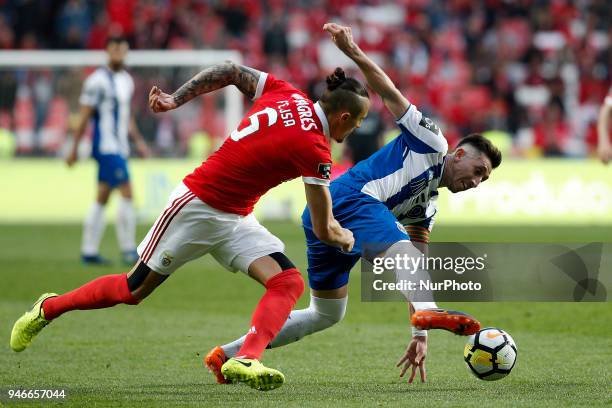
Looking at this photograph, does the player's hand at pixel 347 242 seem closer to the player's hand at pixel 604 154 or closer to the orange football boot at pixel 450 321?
the orange football boot at pixel 450 321

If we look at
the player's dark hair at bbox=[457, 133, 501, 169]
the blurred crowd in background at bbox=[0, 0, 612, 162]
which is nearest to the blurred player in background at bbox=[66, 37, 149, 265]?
the player's dark hair at bbox=[457, 133, 501, 169]

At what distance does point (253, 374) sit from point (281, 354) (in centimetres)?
216

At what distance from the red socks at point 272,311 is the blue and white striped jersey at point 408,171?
0.77m

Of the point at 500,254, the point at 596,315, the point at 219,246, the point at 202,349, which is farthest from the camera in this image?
the point at 500,254

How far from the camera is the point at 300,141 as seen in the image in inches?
233

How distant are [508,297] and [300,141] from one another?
18.9 feet

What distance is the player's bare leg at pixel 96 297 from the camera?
637 cm

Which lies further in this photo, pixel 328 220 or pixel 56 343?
pixel 56 343

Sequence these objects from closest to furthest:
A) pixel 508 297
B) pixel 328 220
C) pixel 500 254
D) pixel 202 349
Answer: pixel 328 220
pixel 202 349
pixel 508 297
pixel 500 254

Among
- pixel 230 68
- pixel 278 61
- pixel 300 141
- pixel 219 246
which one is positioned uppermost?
pixel 278 61

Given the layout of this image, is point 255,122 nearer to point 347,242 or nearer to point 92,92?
point 347,242

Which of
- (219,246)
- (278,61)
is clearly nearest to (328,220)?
(219,246)

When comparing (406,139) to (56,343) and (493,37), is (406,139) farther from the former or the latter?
(493,37)

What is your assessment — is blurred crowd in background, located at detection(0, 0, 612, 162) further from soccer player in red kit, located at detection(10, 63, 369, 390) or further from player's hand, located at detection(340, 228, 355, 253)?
player's hand, located at detection(340, 228, 355, 253)
